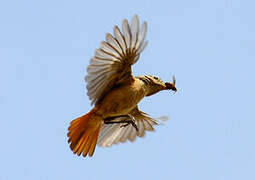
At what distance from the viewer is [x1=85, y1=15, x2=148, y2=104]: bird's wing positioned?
9.06 meters

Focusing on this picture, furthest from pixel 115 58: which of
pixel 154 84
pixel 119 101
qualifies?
pixel 154 84

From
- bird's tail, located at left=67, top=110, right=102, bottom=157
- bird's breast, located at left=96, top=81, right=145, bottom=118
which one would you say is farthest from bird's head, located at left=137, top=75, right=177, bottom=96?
bird's tail, located at left=67, top=110, right=102, bottom=157

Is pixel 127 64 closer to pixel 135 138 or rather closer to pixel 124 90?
pixel 124 90

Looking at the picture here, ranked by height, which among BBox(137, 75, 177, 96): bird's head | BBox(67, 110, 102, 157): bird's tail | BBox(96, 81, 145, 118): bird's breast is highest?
BBox(137, 75, 177, 96): bird's head

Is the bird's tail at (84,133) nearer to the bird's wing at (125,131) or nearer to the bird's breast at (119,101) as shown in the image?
the bird's breast at (119,101)

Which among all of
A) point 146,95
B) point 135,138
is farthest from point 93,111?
point 135,138

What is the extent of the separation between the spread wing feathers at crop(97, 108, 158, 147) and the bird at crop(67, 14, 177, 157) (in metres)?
0.90

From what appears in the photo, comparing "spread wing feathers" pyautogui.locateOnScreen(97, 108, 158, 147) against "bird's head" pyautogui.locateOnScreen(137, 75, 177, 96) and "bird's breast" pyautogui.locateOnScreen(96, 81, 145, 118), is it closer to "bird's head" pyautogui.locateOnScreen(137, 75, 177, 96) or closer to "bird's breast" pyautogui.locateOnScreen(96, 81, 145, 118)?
"bird's head" pyautogui.locateOnScreen(137, 75, 177, 96)

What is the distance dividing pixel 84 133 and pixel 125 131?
1766 mm

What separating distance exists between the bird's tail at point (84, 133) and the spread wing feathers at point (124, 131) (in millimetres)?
1201

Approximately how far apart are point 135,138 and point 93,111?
2047mm

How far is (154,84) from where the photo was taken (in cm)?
1032

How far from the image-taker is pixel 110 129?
11.2 meters

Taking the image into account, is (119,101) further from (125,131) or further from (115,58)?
(125,131)
